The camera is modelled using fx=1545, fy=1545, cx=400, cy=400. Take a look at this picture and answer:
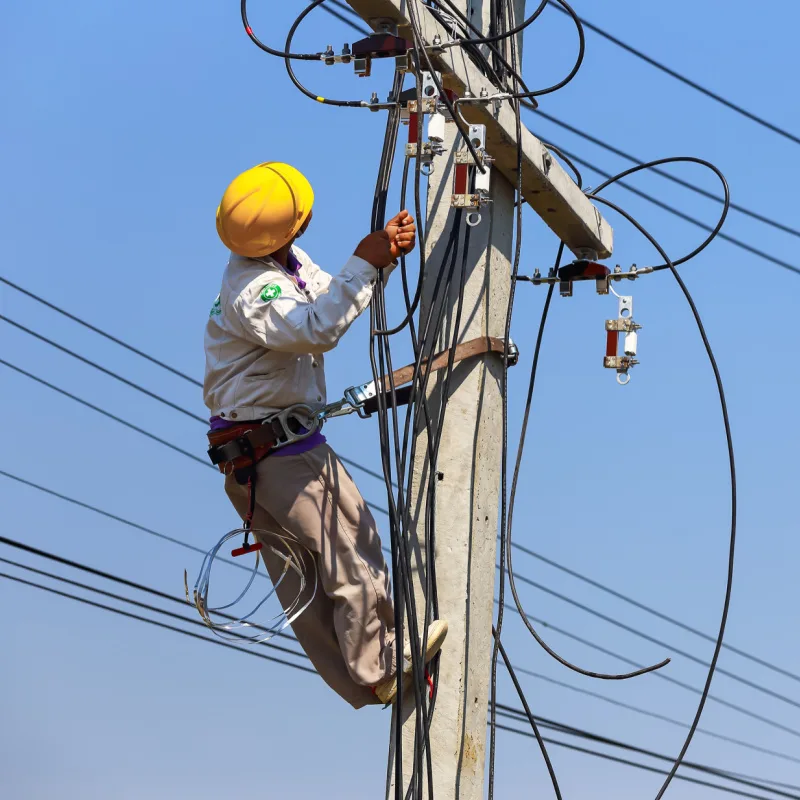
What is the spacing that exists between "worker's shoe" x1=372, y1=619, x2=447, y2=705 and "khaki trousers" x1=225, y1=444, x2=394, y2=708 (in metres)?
0.04

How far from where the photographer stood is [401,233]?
545 centimetres

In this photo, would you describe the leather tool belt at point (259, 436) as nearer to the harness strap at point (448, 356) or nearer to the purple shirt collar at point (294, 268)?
the harness strap at point (448, 356)

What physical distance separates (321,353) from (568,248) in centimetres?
184

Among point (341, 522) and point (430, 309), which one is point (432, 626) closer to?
point (341, 522)

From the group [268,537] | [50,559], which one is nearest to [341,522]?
[268,537]

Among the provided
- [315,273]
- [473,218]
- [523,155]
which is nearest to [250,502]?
[315,273]

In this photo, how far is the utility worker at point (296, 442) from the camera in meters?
5.41

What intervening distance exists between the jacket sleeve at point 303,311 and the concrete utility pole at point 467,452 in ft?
1.78

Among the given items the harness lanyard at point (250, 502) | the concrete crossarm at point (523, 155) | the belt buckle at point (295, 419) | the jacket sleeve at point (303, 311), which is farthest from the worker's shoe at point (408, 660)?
the concrete crossarm at point (523, 155)

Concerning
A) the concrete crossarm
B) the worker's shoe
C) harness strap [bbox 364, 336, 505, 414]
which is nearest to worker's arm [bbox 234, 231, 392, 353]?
harness strap [bbox 364, 336, 505, 414]

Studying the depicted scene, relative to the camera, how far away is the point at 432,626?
5.46 m

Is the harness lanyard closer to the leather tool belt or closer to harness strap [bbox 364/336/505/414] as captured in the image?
the leather tool belt

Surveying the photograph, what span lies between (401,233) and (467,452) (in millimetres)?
835

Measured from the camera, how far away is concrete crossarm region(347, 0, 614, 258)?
5379 millimetres
